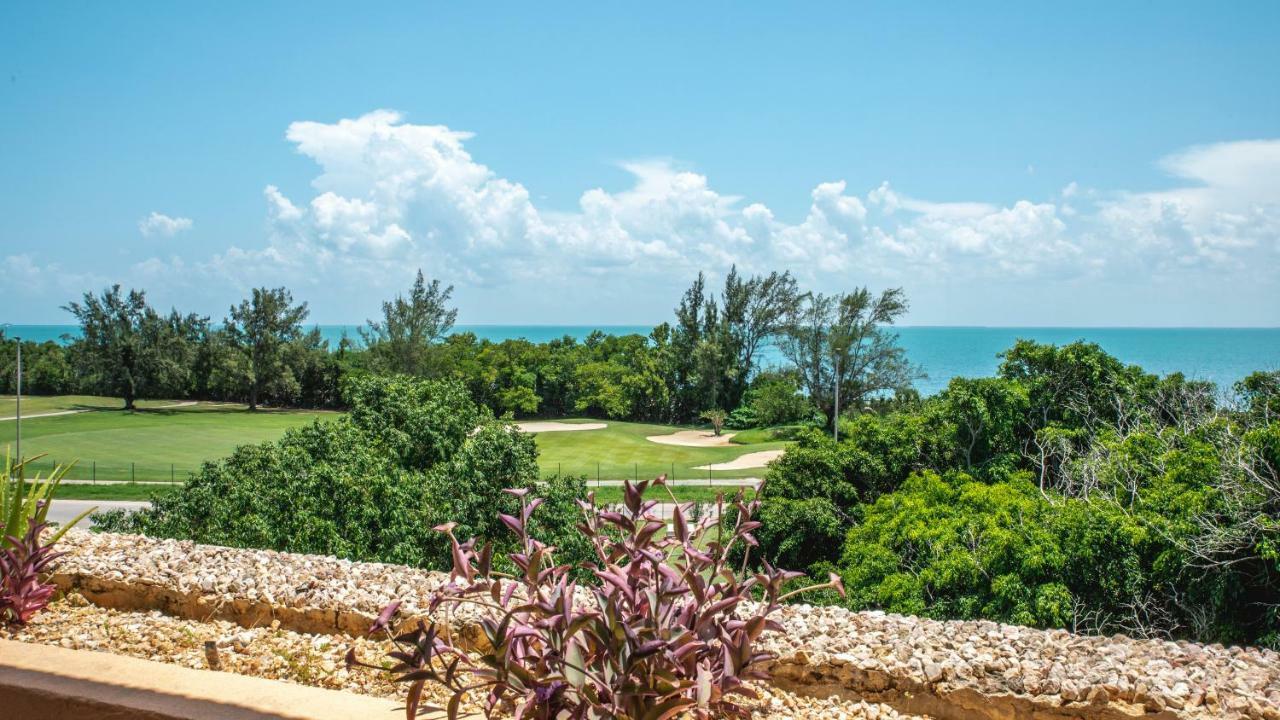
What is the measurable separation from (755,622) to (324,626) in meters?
2.62

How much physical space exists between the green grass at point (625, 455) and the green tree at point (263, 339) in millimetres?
14607

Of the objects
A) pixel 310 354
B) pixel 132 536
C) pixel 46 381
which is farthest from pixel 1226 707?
pixel 310 354

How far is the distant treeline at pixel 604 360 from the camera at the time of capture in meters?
37.6

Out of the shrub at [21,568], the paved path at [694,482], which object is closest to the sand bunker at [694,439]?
the paved path at [694,482]

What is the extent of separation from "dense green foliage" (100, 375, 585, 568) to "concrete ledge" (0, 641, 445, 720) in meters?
3.79

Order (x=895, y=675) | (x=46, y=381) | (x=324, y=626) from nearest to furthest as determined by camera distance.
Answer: (x=895, y=675) → (x=324, y=626) → (x=46, y=381)

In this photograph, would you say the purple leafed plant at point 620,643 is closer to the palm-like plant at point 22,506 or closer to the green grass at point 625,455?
the palm-like plant at point 22,506

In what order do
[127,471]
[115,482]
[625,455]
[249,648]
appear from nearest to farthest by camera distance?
[249,648]
[115,482]
[127,471]
[625,455]

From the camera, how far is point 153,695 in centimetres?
261

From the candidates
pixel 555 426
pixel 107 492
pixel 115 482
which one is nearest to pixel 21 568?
pixel 107 492

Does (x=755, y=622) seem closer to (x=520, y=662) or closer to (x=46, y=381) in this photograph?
(x=520, y=662)

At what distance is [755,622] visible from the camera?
6.11 ft

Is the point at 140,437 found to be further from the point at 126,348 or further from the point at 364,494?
the point at 364,494

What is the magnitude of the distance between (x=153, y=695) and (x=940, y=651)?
2.88 metres
